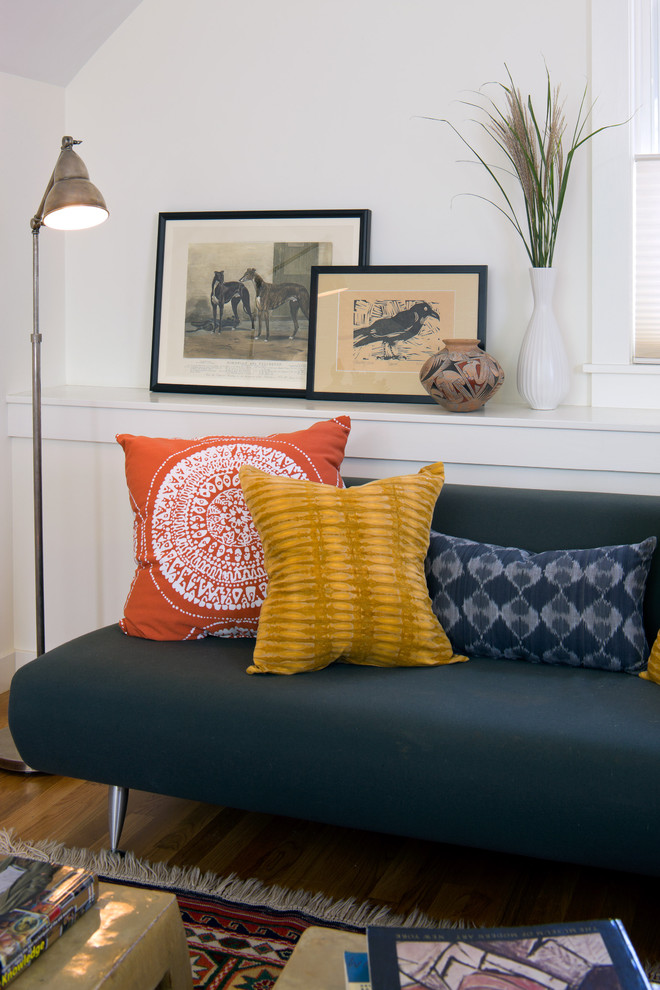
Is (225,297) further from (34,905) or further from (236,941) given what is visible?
(34,905)

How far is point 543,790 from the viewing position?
1655 millimetres

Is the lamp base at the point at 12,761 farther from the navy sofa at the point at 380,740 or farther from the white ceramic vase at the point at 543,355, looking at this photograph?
the white ceramic vase at the point at 543,355

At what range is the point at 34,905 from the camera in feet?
3.84

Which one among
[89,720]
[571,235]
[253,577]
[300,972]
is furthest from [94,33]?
[300,972]

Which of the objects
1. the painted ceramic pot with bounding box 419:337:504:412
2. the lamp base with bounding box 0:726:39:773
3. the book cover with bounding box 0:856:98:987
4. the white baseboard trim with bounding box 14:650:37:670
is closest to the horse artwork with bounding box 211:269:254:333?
the painted ceramic pot with bounding box 419:337:504:412

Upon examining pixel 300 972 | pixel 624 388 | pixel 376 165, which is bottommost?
A: pixel 300 972

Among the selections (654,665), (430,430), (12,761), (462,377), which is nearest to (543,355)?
(462,377)

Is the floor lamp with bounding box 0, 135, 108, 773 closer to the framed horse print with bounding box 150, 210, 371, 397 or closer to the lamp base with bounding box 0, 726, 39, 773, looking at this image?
the lamp base with bounding box 0, 726, 39, 773

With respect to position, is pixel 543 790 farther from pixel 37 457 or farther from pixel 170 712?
pixel 37 457

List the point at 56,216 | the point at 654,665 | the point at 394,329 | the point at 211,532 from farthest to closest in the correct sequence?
the point at 394,329, the point at 56,216, the point at 211,532, the point at 654,665

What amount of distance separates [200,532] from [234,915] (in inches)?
32.5

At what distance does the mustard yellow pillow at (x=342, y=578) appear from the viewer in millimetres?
1919

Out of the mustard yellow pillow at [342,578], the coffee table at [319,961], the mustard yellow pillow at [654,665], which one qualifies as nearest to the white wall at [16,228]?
the mustard yellow pillow at [342,578]

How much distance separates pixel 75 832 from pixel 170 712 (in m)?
0.52
